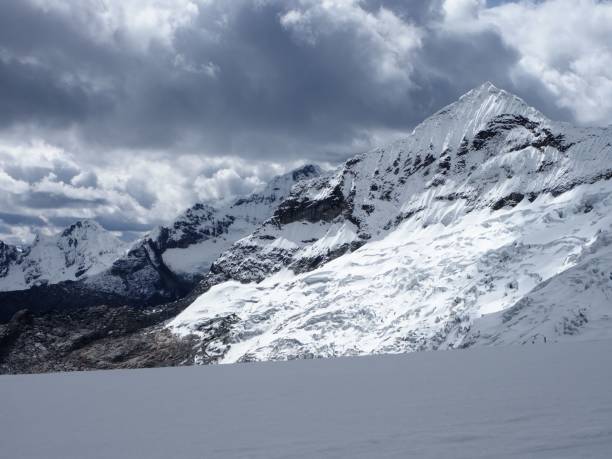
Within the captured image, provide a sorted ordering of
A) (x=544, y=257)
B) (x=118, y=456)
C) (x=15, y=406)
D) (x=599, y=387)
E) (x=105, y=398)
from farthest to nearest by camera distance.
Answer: (x=544, y=257), (x=105, y=398), (x=15, y=406), (x=599, y=387), (x=118, y=456)

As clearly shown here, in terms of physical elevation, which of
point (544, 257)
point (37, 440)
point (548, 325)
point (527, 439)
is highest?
point (544, 257)

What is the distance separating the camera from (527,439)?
18.4 m

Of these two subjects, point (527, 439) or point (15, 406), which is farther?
point (15, 406)

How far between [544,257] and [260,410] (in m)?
187

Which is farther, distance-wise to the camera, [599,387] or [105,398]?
[105,398]

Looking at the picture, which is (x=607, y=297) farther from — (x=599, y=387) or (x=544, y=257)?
(x=599, y=387)

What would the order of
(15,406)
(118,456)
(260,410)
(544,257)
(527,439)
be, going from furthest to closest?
(544,257)
(15,406)
(260,410)
(118,456)
(527,439)

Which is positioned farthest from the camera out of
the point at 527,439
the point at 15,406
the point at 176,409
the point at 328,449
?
the point at 15,406

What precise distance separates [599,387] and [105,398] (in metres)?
37.9

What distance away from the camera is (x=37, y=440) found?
2650 centimetres

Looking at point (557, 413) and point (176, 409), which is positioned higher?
point (176, 409)

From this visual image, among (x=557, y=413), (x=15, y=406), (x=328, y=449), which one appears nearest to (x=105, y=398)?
(x=15, y=406)

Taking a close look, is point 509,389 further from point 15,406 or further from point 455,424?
point 15,406

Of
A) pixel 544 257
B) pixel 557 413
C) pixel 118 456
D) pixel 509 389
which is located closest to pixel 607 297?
pixel 544 257
